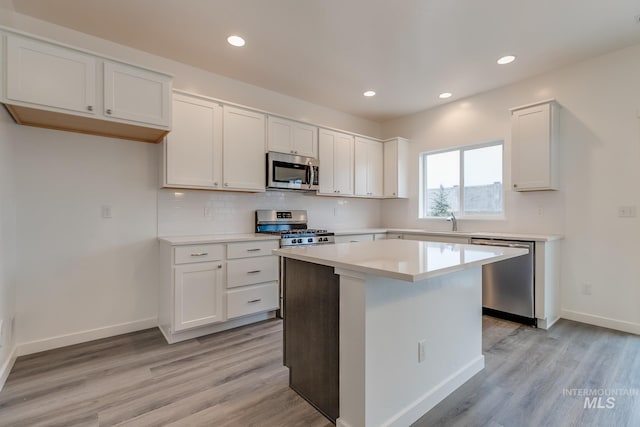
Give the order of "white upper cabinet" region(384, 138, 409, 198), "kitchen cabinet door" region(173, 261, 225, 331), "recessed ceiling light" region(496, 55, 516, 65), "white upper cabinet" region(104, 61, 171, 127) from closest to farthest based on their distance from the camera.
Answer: "white upper cabinet" region(104, 61, 171, 127)
"kitchen cabinet door" region(173, 261, 225, 331)
"recessed ceiling light" region(496, 55, 516, 65)
"white upper cabinet" region(384, 138, 409, 198)

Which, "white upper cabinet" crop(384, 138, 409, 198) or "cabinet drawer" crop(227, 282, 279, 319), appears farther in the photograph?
"white upper cabinet" crop(384, 138, 409, 198)

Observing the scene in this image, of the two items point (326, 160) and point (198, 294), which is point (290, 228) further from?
point (198, 294)

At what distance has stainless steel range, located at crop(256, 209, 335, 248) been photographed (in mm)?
3305

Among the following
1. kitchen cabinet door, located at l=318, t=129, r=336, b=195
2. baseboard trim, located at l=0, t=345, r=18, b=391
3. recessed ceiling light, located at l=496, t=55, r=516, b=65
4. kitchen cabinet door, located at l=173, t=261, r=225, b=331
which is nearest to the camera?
baseboard trim, located at l=0, t=345, r=18, b=391

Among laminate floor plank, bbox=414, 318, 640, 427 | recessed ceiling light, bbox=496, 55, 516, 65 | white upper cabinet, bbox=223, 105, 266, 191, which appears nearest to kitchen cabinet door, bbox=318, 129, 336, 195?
white upper cabinet, bbox=223, 105, 266, 191

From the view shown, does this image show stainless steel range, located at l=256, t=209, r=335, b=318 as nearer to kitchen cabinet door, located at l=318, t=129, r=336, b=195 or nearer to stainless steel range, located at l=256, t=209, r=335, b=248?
stainless steel range, located at l=256, t=209, r=335, b=248

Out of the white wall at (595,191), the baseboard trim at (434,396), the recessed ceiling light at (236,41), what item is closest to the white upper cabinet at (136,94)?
the recessed ceiling light at (236,41)

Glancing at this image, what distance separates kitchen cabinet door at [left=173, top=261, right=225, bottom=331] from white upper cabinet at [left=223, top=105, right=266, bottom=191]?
2.98 ft

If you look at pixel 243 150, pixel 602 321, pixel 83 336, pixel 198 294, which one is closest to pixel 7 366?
pixel 83 336

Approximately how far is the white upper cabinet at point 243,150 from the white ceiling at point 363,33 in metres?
0.54

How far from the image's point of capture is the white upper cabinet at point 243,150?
318 cm

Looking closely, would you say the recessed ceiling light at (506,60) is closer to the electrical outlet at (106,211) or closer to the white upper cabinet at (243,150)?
the white upper cabinet at (243,150)

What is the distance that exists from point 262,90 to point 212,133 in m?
1.11

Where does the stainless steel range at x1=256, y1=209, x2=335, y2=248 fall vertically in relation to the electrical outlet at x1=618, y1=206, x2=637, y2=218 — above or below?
below
